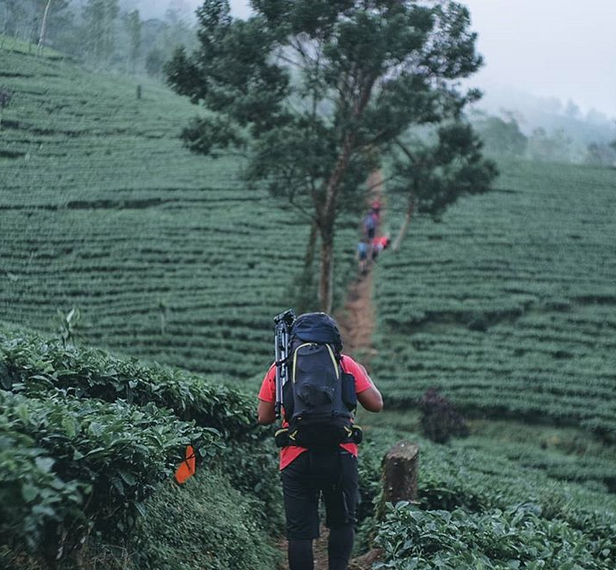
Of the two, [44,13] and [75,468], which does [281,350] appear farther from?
[44,13]

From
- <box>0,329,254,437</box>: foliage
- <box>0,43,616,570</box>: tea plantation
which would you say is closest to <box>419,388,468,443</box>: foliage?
<box>0,43,616,570</box>: tea plantation

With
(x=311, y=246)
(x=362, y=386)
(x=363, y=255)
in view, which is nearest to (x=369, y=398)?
(x=362, y=386)

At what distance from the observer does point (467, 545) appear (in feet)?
13.3

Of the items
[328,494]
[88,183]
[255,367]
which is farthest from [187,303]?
[328,494]

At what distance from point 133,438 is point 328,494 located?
120cm

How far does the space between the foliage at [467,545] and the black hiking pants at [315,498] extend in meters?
0.43

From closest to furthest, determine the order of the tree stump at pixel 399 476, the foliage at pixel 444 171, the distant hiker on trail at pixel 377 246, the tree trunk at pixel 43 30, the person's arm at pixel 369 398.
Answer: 1. the person's arm at pixel 369 398
2. the tree stump at pixel 399 476
3. the tree trunk at pixel 43 30
4. the foliage at pixel 444 171
5. the distant hiker on trail at pixel 377 246

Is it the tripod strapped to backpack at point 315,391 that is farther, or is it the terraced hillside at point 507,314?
the terraced hillside at point 507,314

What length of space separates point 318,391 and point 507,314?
18401 mm

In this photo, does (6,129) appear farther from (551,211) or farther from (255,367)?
(551,211)

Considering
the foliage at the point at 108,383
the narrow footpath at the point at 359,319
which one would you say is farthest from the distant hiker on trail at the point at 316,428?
the narrow footpath at the point at 359,319

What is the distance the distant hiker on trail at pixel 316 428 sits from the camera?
3475 mm

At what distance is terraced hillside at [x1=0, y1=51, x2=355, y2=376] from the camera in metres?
11.2

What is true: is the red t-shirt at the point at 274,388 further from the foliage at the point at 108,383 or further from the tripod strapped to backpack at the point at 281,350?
the foliage at the point at 108,383
